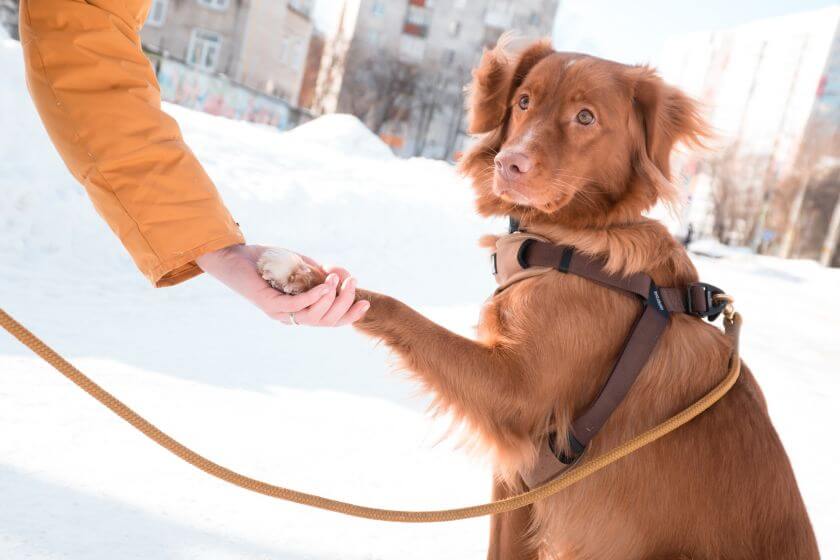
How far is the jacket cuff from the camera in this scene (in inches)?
64.3

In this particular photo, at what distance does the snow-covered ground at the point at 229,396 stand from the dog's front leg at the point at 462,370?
0.14 m

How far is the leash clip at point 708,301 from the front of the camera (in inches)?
91.0

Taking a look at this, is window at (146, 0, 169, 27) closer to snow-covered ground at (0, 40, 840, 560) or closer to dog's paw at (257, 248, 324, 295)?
snow-covered ground at (0, 40, 840, 560)

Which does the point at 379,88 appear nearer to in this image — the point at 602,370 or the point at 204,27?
the point at 204,27

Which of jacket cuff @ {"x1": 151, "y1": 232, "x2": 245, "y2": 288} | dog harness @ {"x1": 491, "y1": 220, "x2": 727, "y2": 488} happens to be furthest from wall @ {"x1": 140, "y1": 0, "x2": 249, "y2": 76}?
jacket cuff @ {"x1": 151, "y1": 232, "x2": 245, "y2": 288}

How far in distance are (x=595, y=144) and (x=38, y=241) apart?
502cm

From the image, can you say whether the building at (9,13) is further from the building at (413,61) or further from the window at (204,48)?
the building at (413,61)

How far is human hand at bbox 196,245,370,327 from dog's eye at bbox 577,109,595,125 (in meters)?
1.20

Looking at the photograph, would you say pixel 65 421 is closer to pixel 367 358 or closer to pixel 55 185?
pixel 367 358

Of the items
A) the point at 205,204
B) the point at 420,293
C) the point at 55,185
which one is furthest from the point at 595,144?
the point at 55,185

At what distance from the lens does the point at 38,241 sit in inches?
231

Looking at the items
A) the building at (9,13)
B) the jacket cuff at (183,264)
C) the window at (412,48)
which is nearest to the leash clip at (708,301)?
the jacket cuff at (183,264)

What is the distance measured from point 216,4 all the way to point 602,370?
4059 cm

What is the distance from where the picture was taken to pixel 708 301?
2.31m
